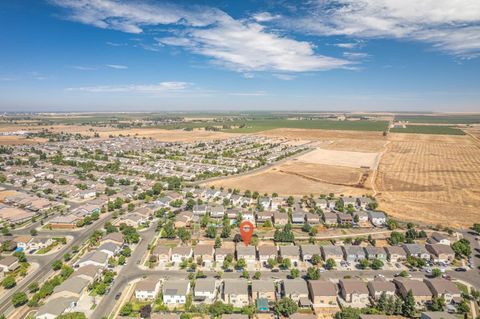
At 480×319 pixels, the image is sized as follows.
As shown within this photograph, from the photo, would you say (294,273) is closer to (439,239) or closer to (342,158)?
(439,239)

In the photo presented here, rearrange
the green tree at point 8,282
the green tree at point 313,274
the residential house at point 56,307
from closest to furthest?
the residential house at point 56,307 → the green tree at point 8,282 → the green tree at point 313,274

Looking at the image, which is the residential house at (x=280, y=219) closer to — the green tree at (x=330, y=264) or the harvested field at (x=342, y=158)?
the green tree at (x=330, y=264)

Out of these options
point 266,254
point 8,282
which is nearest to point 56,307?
point 8,282

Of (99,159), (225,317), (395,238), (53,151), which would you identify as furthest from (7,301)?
(53,151)

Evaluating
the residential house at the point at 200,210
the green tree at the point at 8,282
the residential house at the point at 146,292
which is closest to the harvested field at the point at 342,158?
the residential house at the point at 200,210

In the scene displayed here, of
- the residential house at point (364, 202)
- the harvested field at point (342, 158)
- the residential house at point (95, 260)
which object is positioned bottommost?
the residential house at point (95, 260)

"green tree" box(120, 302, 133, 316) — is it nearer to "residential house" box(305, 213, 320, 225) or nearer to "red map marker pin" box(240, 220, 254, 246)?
"red map marker pin" box(240, 220, 254, 246)

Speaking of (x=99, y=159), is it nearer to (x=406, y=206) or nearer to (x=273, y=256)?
(x=273, y=256)
